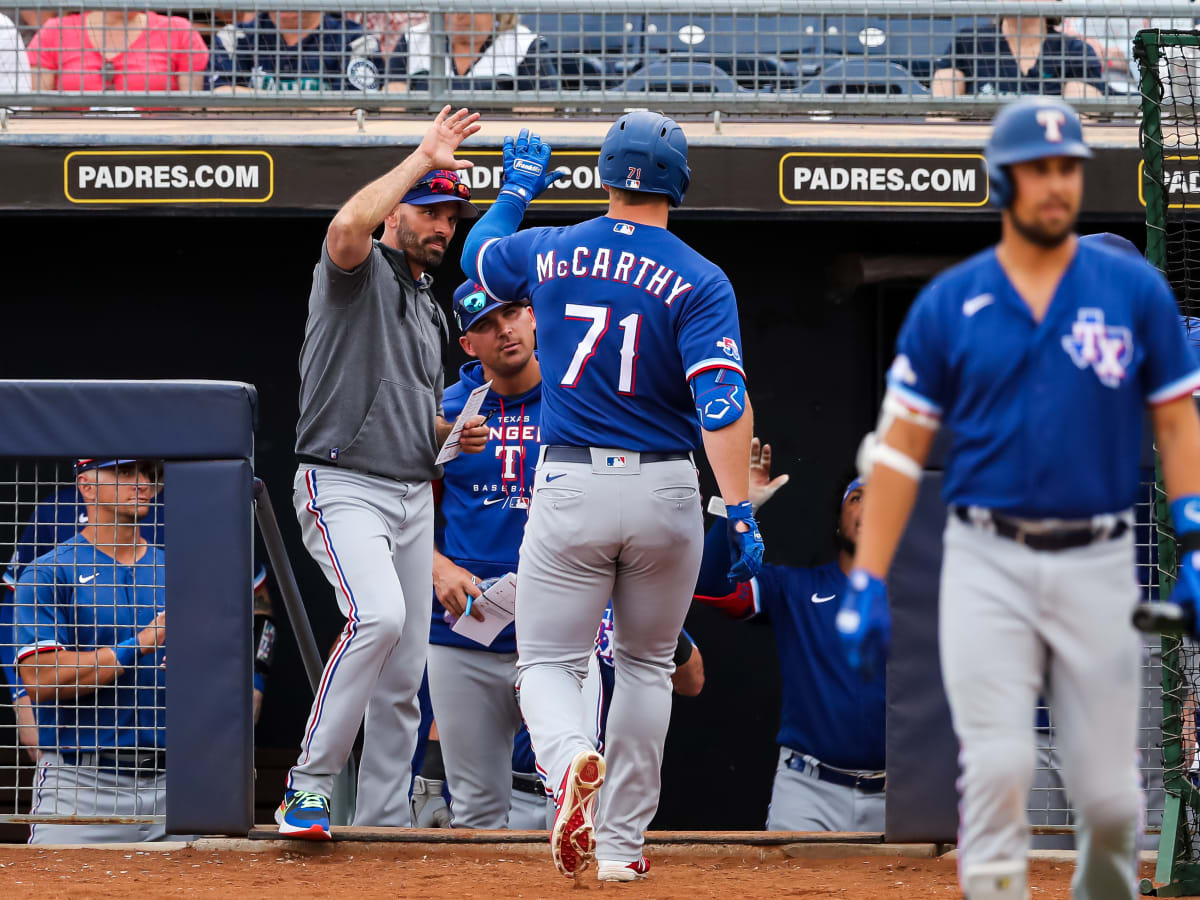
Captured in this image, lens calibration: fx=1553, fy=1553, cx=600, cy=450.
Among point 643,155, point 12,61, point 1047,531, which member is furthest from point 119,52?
point 1047,531

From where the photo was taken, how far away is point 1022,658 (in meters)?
2.77

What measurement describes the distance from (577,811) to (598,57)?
403cm

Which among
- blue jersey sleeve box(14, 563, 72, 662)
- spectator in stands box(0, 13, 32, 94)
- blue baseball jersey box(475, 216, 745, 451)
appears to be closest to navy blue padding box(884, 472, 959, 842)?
blue baseball jersey box(475, 216, 745, 451)

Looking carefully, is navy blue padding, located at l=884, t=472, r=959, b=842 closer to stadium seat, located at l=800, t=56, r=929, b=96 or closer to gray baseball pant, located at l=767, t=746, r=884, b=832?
gray baseball pant, located at l=767, t=746, r=884, b=832

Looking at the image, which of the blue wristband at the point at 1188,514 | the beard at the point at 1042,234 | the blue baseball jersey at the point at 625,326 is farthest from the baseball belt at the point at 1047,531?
the blue baseball jersey at the point at 625,326

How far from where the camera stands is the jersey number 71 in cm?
388

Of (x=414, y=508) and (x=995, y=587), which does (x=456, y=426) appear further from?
(x=995, y=587)

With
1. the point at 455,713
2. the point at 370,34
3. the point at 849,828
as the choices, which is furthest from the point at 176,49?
the point at 849,828

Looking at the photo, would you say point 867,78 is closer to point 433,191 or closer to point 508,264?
point 433,191

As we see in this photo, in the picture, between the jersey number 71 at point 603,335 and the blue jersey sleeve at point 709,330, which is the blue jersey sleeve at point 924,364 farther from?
the jersey number 71 at point 603,335

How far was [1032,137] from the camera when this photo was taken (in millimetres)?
2779

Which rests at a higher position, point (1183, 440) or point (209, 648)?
point (1183, 440)

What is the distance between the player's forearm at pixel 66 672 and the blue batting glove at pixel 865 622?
258 centimetres

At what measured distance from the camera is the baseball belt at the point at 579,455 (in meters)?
3.91
